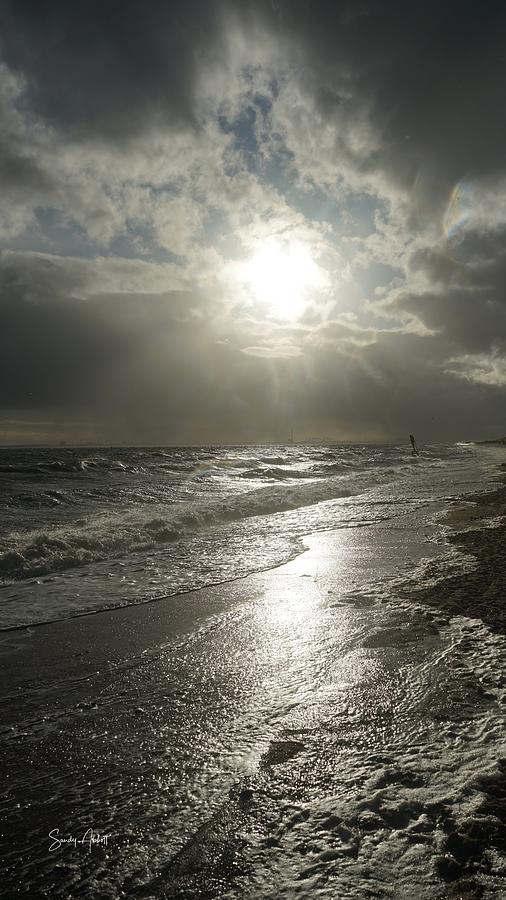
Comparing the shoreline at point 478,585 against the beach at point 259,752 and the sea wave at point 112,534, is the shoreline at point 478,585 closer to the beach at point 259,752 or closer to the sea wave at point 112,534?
the beach at point 259,752

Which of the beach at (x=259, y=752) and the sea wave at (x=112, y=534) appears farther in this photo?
the sea wave at (x=112, y=534)

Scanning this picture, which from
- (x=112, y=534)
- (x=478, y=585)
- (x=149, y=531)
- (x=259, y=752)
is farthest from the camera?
(x=149, y=531)

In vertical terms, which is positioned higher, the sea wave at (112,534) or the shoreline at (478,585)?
the shoreline at (478,585)

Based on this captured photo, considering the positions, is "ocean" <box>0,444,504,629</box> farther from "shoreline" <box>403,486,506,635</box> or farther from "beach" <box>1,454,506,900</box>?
"shoreline" <box>403,486,506,635</box>

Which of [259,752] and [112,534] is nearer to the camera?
[259,752]

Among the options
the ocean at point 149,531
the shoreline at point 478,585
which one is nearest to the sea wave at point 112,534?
the ocean at point 149,531

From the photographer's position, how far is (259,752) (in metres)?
2.92

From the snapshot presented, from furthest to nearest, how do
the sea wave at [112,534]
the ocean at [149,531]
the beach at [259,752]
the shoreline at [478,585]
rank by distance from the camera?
the sea wave at [112,534] → the ocean at [149,531] → the shoreline at [478,585] → the beach at [259,752]

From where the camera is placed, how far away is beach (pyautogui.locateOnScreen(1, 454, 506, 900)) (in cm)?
208

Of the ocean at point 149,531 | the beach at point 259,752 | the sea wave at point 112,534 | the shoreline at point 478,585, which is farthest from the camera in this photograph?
the sea wave at point 112,534

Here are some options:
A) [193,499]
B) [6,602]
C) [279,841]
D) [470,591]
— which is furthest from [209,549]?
[193,499]

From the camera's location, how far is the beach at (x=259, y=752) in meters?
2.08

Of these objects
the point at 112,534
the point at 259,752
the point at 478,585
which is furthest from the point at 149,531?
the point at 259,752

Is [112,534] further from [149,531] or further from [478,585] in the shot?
[478,585]
